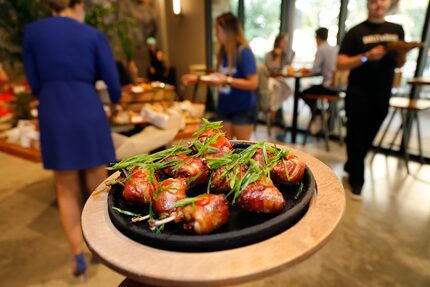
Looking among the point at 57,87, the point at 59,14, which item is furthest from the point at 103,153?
the point at 59,14

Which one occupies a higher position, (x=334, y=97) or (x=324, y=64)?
(x=324, y=64)

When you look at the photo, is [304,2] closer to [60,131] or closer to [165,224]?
[60,131]

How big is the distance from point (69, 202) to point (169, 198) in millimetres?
1454

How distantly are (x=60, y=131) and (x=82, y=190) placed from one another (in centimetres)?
123

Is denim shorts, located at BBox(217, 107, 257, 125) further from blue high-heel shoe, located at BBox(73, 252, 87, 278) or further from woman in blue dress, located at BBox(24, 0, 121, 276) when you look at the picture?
blue high-heel shoe, located at BBox(73, 252, 87, 278)

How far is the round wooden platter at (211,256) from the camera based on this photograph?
0.63 meters

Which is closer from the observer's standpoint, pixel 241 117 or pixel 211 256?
pixel 211 256

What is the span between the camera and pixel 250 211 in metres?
0.82

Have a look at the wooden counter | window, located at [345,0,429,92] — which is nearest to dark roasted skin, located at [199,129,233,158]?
the wooden counter

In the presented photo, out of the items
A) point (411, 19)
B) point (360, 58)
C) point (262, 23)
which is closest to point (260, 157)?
point (360, 58)

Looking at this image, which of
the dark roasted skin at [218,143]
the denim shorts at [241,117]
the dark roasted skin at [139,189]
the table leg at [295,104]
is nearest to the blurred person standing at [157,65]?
the table leg at [295,104]

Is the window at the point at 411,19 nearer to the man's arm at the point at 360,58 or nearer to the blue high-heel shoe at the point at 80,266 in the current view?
the man's arm at the point at 360,58

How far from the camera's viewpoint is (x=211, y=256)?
682mm

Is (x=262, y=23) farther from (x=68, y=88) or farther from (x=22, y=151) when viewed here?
(x=68, y=88)
